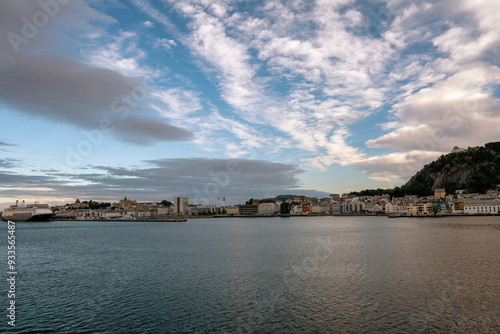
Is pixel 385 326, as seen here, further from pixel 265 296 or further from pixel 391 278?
pixel 391 278

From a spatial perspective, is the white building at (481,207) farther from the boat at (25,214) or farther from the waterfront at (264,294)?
the boat at (25,214)

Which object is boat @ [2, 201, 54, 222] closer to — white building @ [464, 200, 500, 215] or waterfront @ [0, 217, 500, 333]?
waterfront @ [0, 217, 500, 333]

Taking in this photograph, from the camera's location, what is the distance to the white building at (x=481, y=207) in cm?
17875

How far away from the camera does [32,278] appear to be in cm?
3225

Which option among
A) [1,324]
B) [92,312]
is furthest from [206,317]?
[1,324]

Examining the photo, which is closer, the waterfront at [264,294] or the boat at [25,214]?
the waterfront at [264,294]

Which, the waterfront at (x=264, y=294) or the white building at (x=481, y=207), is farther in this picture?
the white building at (x=481, y=207)

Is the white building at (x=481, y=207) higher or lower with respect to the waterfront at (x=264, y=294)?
higher

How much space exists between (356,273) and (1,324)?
29.2 metres

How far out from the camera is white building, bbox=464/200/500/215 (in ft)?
586

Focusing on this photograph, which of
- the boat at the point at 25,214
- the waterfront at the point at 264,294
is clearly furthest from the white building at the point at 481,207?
the boat at the point at 25,214

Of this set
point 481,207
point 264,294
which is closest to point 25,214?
point 264,294

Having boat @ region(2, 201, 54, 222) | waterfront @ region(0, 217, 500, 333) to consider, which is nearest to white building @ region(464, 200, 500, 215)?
waterfront @ region(0, 217, 500, 333)

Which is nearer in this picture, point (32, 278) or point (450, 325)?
point (450, 325)
